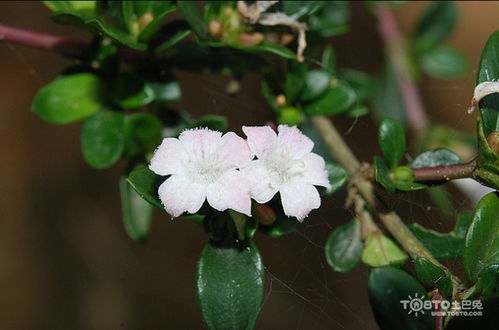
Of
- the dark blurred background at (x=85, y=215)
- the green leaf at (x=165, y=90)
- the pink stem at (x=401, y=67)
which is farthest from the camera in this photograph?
the pink stem at (x=401, y=67)

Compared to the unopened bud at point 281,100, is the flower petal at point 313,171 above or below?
below

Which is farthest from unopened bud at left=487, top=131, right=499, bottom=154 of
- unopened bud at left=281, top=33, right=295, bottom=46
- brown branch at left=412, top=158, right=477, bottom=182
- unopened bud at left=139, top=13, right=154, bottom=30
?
unopened bud at left=139, top=13, right=154, bottom=30

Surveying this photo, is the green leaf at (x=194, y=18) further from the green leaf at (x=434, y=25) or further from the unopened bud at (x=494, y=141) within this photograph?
the green leaf at (x=434, y=25)

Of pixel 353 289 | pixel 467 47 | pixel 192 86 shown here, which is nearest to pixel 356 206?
pixel 353 289

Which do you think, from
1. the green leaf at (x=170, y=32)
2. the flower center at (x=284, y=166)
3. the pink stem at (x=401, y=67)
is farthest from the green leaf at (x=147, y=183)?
the pink stem at (x=401, y=67)

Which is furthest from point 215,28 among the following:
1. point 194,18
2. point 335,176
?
point 335,176

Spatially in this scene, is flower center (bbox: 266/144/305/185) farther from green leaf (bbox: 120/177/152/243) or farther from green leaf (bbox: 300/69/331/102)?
green leaf (bbox: 120/177/152/243)
